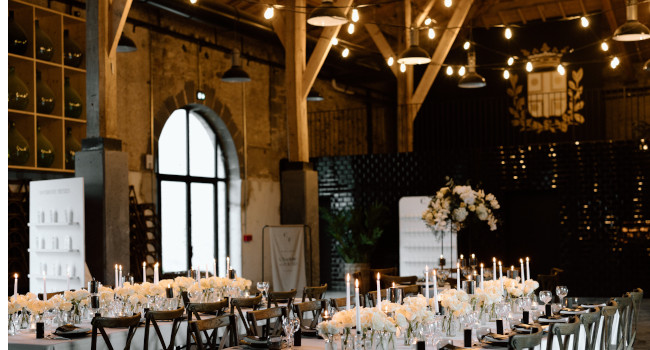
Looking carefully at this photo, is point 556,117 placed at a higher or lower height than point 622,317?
higher

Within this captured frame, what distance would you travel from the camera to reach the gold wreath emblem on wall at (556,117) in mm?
16859

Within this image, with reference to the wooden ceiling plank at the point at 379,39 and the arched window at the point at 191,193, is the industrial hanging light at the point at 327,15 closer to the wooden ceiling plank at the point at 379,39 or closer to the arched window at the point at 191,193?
the arched window at the point at 191,193

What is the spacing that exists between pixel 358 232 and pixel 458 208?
17.5ft

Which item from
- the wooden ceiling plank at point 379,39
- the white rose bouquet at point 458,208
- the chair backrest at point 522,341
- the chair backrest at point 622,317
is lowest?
the chair backrest at point 622,317

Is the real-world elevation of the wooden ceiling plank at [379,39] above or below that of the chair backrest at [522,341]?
above

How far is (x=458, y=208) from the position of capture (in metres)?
9.70

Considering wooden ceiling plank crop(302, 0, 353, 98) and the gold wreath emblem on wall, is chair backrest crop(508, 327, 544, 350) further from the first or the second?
the gold wreath emblem on wall

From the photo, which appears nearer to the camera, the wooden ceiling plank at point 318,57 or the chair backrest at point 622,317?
the chair backrest at point 622,317

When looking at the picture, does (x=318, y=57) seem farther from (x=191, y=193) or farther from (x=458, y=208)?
(x=458, y=208)

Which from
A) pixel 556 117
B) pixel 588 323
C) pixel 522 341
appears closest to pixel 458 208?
pixel 588 323

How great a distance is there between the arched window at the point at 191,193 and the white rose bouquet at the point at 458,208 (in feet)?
13.5

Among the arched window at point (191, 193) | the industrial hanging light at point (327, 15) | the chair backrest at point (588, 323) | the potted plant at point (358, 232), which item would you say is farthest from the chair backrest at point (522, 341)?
the potted plant at point (358, 232)

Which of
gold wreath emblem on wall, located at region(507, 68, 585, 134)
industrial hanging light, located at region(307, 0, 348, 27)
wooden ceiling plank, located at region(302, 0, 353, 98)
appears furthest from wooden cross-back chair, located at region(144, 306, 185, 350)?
gold wreath emblem on wall, located at region(507, 68, 585, 134)

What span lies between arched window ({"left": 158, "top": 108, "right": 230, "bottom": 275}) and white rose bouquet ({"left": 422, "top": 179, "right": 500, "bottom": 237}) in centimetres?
413
